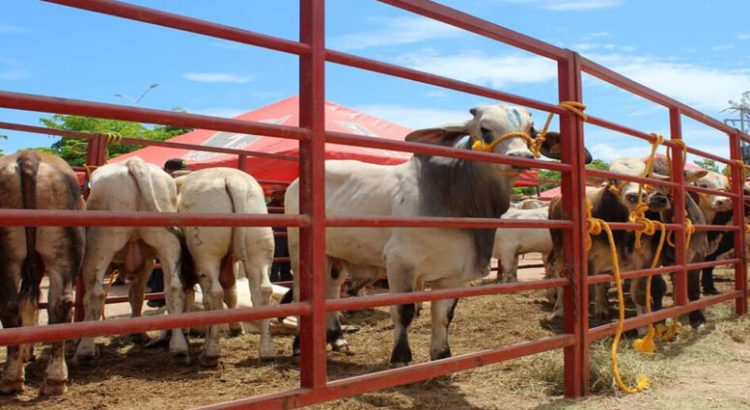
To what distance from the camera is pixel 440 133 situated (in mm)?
5000

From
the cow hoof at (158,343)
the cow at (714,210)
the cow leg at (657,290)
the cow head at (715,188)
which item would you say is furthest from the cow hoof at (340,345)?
the cow head at (715,188)

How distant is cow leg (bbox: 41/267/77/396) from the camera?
4238 mm

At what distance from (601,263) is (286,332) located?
10.3ft

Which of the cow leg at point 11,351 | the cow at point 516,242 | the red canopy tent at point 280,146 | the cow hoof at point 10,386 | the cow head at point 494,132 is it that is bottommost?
the cow hoof at point 10,386

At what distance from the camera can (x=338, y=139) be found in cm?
287

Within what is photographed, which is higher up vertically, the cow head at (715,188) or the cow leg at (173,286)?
the cow head at (715,188)

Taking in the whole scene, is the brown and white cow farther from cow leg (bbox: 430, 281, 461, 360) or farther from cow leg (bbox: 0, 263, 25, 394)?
cow leg (bbox: 0, 263, 25, 394)

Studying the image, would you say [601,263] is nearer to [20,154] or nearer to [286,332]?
[286,332]

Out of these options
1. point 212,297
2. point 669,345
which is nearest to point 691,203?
point 669,345

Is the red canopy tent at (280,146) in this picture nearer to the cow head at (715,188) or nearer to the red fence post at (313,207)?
the cow head at (715,188)

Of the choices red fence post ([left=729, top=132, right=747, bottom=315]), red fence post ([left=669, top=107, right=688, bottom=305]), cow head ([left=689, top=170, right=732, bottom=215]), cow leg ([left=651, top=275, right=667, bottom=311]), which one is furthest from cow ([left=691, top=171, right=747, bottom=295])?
red fence post ([left=669, top=107, right=688, bottom=305])

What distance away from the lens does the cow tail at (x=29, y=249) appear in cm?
430

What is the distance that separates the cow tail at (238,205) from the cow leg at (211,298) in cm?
20

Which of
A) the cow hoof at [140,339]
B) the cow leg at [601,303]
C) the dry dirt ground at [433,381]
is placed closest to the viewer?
the dry dirt ground at [433,381]
